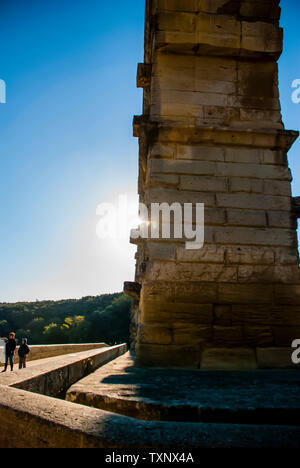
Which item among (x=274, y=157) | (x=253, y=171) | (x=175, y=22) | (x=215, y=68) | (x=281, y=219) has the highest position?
(x=175, y=22)

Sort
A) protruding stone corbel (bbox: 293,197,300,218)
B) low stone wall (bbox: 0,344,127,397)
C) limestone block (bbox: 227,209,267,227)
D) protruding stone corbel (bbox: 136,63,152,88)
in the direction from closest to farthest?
low stone wall (bbox: 0,344,127,397) < limestone block (bbox: 227,209,267,227) < protruding stone corbel (bbox: 293,197,300,218) < protruding stone corbel (bbox: 136,63,152,88)

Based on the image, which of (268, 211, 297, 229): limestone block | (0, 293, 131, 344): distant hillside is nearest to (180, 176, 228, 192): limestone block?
(268, 211, 297, 229): limestone block

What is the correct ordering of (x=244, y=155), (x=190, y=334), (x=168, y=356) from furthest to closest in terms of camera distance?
(x=244, y=155) → (x=190, y=334) → (x=168, y=356)

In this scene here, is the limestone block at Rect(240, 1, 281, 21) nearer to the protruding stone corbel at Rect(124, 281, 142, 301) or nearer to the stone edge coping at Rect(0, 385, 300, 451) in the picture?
the protruding stone corbel at Rect(124, 281, 142, 301)

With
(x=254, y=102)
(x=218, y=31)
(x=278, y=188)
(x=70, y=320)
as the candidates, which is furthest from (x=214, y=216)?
(x=70, y=320)

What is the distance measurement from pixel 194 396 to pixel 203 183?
9.69 ft

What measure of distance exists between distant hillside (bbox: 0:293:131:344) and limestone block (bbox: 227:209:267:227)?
30.4 metres

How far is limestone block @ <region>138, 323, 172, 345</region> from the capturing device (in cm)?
380

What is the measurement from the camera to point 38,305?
5166cm

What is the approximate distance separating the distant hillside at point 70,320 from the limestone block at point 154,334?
98.9 ft

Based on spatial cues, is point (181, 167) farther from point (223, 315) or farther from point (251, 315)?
point (251, 315)

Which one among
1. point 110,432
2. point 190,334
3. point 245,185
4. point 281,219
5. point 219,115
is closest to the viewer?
point 110,432

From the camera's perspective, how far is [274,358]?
3877 mm
